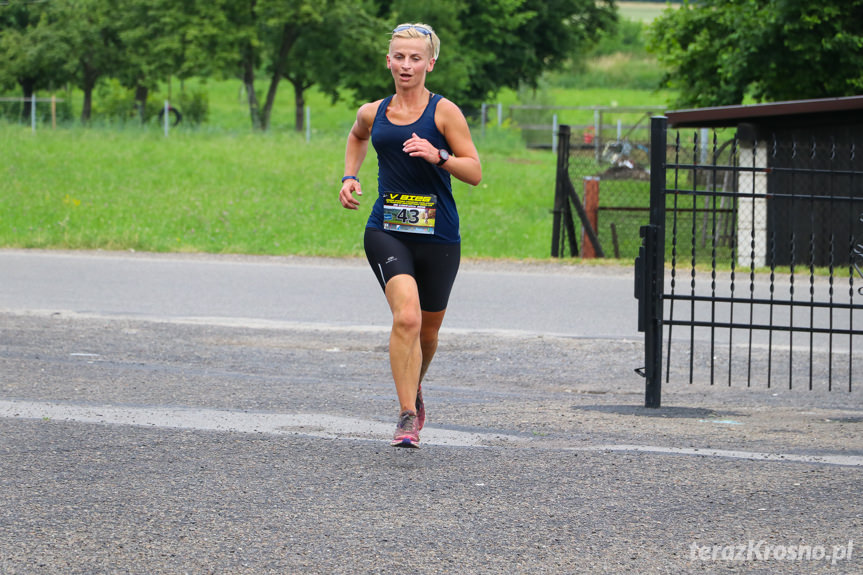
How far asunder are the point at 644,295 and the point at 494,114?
42.6 m

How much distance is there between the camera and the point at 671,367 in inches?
334

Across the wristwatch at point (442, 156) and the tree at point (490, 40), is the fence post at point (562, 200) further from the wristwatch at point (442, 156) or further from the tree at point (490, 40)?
the tree at point (490, 40)

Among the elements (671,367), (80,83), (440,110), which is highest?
(80,83)

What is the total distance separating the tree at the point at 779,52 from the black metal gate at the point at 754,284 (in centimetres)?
502

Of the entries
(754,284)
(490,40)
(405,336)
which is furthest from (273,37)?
(405,336)

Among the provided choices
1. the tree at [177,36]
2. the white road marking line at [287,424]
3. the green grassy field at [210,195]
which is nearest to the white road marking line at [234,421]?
the white road marking line at [287,424]

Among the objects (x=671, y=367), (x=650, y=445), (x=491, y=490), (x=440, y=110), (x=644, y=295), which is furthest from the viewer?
(x=671, y=367)

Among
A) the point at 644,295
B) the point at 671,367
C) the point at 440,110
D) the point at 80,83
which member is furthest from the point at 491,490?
the point at 80,83

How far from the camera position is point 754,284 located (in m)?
12.3

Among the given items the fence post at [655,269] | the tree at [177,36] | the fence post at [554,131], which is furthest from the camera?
the tree at [177,36]

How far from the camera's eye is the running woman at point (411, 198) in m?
5.18

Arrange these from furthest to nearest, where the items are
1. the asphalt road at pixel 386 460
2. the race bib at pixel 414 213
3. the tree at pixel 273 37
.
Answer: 1. the tree at pixel 273 37
2. the race bib at pixel 414 213
3. the asphalt road at pixel 386 460

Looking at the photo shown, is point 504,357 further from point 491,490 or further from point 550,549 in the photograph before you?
point 550,549

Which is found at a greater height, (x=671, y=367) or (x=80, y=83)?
(x=80, y=83)
